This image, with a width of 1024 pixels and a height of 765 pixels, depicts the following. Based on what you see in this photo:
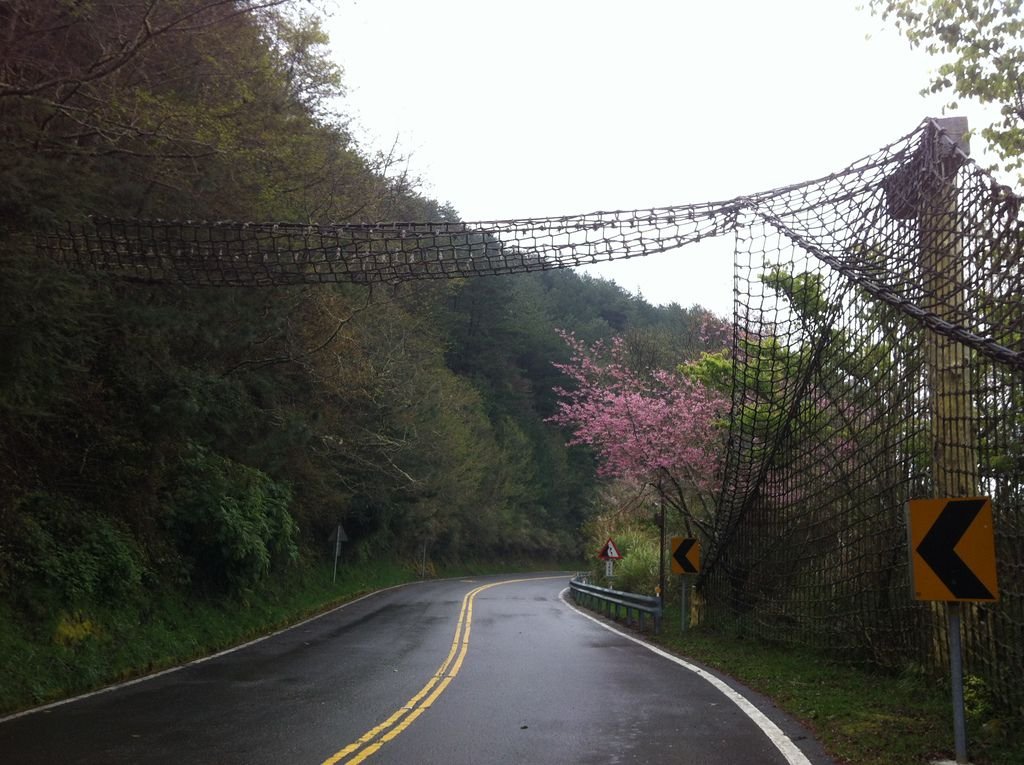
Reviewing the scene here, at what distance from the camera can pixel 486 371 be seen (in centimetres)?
6625

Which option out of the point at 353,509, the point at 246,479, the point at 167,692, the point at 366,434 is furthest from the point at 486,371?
the point at 167,692

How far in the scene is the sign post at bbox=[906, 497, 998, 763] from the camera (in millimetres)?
5930

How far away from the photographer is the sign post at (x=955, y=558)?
5.93 meters

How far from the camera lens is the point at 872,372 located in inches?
383

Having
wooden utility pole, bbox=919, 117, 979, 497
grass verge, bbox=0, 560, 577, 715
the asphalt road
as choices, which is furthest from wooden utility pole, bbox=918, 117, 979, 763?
grass verge, bbox=0, 560, 577, 715

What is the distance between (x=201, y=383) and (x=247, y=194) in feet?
11.3

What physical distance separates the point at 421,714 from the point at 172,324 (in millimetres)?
8082

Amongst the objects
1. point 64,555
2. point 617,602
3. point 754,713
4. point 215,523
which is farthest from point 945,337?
point 617,602

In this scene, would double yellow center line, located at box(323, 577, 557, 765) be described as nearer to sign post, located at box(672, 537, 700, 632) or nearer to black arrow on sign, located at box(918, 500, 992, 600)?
sign post, located at box(672, 537, 700, 632)

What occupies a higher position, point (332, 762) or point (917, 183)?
point (917, 183)

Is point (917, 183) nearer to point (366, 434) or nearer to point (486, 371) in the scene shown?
point (366, 434)

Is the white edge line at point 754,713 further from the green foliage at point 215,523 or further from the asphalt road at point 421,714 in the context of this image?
the green foliage at point 215,523

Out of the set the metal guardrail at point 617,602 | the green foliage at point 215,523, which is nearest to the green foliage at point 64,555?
the green foliage at point 215,523

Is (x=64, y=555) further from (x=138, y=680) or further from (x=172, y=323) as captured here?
(x=172, y=323)
